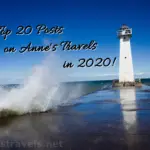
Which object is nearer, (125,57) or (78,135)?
(78,135)

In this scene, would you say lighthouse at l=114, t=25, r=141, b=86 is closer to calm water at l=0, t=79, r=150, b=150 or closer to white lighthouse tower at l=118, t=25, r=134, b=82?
white lighthouse tower at l=118, t=25, r=134, b=82

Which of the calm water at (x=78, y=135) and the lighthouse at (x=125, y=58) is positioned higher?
the lighthouse at (x=125, y=58)

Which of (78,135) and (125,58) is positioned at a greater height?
(125,58)

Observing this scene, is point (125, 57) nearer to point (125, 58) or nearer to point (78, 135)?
point (125, 58)

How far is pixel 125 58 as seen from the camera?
3659cm

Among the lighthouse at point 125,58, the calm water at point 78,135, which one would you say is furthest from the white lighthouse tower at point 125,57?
the calm water at point 78,135

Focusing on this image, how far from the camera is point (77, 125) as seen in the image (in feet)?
29.4

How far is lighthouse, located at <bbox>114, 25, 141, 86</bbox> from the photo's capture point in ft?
120

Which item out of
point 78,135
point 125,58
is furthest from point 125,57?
point 78,135

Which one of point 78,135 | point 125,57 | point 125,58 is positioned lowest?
point 78,135

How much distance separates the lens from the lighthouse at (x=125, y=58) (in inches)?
1436

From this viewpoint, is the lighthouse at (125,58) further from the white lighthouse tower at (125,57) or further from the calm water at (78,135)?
the calm water at (78,135)

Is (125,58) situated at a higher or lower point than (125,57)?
lower

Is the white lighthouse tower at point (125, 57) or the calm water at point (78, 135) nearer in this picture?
the calm water at point (78, 135)
